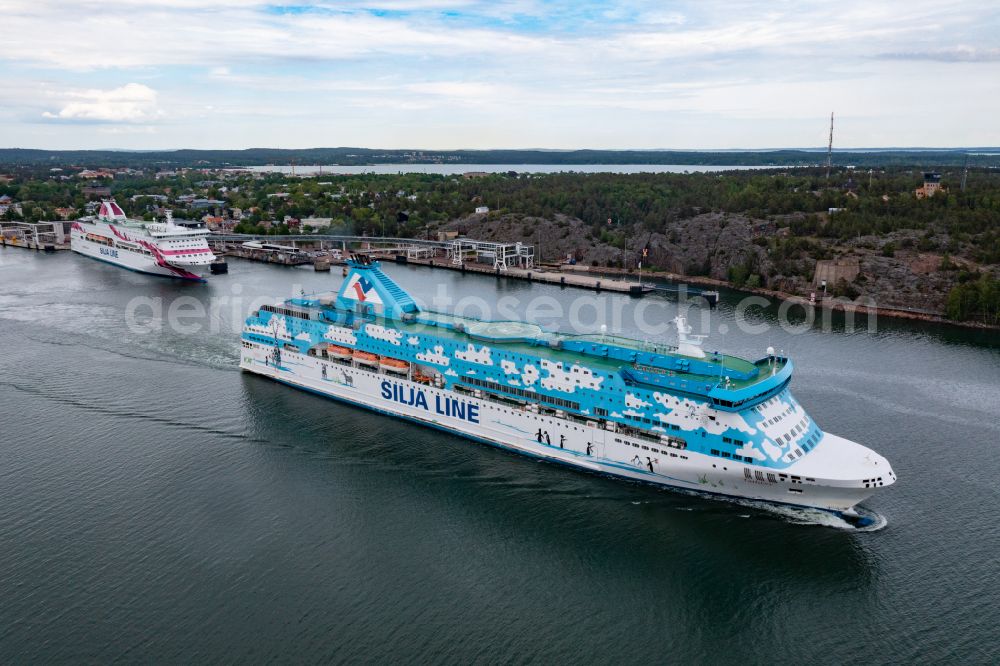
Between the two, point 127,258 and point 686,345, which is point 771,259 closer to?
point 686,345

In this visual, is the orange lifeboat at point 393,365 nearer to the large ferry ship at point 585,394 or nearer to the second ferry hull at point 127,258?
the large ferry ship at point 585,394

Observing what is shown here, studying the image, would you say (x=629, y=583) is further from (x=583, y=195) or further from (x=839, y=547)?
(x=583, y=195)

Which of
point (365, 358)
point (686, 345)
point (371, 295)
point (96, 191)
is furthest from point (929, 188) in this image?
point (96, 191)

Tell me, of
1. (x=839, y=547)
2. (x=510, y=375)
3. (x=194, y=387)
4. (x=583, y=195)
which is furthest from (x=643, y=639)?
(x=583, y=195)

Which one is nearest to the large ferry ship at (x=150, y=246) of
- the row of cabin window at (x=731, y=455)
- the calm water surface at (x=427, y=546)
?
the calm water surface at (x=427, y=546)

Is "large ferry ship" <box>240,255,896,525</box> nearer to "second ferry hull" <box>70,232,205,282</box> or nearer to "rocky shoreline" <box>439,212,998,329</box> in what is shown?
"rocky shoreline" <box>439,212,998,329</box>
